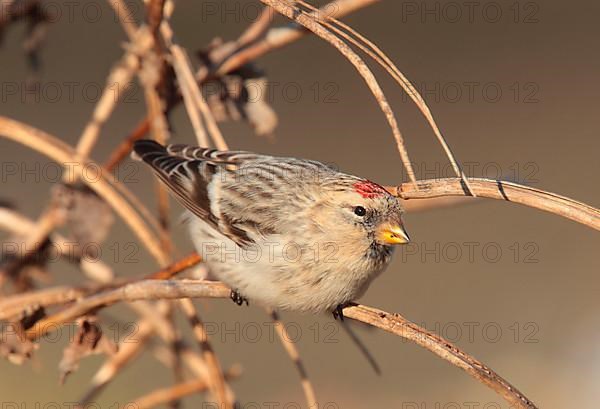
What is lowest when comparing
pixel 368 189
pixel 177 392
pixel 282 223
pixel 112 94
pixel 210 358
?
pixel 177 392

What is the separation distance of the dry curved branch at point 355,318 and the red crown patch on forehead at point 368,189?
358 mm

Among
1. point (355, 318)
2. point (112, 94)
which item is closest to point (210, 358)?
point (355, 318)

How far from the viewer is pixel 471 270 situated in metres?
7.48

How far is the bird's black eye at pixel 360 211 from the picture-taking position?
2951 millimetres

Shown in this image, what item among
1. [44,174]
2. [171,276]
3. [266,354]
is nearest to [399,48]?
[44,174]

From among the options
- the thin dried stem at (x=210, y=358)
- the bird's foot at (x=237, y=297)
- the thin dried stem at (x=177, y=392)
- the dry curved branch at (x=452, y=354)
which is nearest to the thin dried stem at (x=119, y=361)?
the thin dried stem at (x=177, y=392)

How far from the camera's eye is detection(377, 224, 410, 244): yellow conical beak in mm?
2871

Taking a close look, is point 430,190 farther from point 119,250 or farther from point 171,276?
point 119,250

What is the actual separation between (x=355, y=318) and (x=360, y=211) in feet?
1.42

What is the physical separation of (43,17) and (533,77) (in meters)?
7.02

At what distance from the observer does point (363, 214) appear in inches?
117

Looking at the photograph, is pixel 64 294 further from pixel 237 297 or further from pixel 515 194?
pixel 515 194

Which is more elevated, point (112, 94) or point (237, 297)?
point (112, 94)

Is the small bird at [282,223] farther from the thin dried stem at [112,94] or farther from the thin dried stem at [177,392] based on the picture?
the thin dried stem at [177,392]
